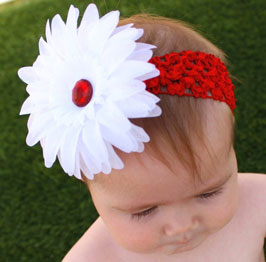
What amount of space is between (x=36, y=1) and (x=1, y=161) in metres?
1.83

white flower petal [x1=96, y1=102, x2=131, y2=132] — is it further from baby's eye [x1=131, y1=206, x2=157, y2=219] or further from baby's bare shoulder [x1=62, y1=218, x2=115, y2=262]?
baby's bare shoulder [x1=62, y1=218, x2=115, y2=262]

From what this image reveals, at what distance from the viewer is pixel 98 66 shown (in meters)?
1.11

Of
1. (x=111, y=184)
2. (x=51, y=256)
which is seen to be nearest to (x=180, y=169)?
(x=111, y=184)

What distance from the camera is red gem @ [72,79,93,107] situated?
3.67ft

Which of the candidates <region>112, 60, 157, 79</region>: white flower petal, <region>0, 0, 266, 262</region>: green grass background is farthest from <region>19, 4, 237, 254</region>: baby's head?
<region>0, 0, 266, 262</region>: green grass background

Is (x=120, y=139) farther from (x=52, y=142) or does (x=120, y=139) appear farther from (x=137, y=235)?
(x=137, y=235)

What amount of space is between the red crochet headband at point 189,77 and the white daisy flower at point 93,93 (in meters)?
0.10

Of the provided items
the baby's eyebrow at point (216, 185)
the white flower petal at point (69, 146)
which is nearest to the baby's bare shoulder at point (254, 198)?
the baby's eyebrow at point (216, 185)

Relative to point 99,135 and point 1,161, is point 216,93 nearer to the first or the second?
point 99,135

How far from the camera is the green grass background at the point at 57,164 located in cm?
282

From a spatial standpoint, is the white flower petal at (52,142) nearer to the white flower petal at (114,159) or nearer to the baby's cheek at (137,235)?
the white flower petal at (114,159)

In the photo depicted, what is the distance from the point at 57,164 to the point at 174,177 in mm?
1948

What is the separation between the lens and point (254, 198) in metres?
1.89

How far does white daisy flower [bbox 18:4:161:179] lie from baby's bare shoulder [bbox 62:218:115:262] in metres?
0.72
